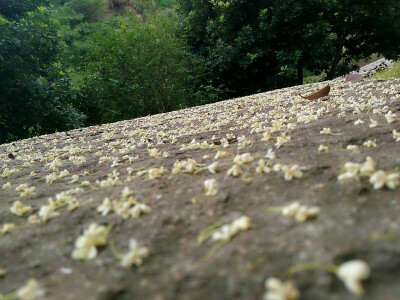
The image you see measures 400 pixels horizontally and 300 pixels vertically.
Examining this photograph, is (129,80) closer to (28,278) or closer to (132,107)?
(132,107)

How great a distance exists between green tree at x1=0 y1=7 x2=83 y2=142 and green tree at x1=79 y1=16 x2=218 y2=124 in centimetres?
136

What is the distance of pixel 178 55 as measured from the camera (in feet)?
33.0

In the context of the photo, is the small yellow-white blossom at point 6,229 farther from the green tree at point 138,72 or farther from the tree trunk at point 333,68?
the tree trunk at point 333,68

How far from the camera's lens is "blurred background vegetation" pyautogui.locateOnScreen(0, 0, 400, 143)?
26.0 ft

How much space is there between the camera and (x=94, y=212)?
1.00 m

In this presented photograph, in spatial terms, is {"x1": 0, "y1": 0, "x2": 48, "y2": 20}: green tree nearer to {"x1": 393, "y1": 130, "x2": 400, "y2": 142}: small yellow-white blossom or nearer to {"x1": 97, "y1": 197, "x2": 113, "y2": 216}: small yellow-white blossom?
{"x1": 97, "y1": 197, "x2": 113, "y2": 216}: small yellow-white blossom

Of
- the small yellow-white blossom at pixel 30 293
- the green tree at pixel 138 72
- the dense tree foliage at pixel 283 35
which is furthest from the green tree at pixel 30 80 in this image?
the small yellow-white blossom at pixel 30 293

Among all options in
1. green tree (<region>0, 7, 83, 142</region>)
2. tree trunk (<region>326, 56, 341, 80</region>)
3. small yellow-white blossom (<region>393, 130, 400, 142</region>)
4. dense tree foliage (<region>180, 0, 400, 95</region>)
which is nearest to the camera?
small yellow-white blossom (<region>393, 130, 400, 142</region>)

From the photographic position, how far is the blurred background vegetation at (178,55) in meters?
7.94

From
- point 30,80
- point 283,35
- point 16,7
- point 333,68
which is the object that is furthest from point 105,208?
point 333,68

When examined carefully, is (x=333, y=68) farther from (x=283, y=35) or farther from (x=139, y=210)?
(x=139, y=210)

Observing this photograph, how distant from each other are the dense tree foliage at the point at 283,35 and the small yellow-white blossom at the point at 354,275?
933cm

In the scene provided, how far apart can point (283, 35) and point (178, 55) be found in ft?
13.4

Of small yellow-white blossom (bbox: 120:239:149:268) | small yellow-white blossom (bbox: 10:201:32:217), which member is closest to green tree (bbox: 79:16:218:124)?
small yellow-white blossom (bbox: 10:201:32:217)
